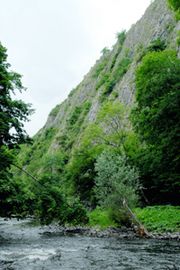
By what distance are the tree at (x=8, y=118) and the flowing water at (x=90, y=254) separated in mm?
3580

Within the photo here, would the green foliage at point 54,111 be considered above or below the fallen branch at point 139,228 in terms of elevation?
above

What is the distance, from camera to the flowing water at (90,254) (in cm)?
1549

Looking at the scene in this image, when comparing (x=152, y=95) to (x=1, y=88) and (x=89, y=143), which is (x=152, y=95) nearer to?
(x=1, y=88)

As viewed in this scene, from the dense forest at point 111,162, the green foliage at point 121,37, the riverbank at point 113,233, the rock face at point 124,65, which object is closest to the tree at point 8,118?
the dense forest at point 111,162

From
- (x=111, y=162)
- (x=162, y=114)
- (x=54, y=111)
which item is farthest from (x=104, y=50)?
(x=162, y=114)

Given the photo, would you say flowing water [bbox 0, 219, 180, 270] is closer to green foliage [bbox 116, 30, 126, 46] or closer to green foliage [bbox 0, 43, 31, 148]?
green foliage [bbox 0, 43, 31, 148]

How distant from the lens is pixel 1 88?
22.9 m

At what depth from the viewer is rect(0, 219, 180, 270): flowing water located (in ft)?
50.8

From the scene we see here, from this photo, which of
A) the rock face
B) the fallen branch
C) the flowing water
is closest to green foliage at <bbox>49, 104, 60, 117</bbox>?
the rock face

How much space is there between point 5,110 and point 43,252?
28.5ft

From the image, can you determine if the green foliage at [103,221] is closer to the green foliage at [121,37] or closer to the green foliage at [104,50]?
the green foliage at [121,37]

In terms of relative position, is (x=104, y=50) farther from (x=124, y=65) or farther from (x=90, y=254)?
(x=90, y=254)

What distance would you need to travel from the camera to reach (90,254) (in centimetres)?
1875

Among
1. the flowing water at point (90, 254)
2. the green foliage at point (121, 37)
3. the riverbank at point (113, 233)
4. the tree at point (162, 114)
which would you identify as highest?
the green foliage at point (121, 37)
